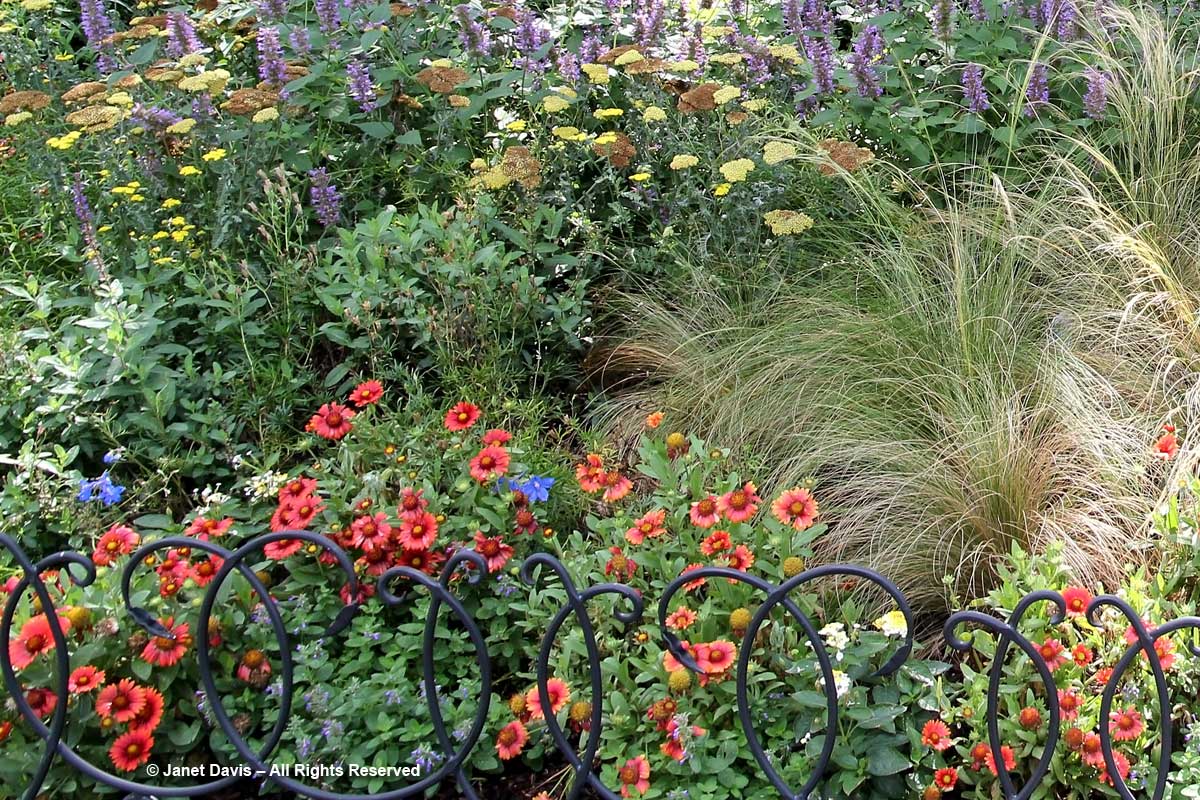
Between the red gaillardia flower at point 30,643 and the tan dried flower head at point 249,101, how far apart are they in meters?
1.73

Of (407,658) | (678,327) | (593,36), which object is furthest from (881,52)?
(407,658)

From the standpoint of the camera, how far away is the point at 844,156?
10.1ft

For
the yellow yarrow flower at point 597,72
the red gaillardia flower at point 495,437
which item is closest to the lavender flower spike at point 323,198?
the yellow yarrow flower at point 597,72

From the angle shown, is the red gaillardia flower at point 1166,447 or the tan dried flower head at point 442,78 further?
the tan dried flower head at point 442,78

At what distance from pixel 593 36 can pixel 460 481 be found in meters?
2.20

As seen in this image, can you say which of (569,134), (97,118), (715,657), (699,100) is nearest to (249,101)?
(97,118)

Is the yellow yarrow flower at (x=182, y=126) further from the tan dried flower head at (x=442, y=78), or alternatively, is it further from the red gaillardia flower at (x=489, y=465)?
the red gaillardia flower at (x=489, y=465)

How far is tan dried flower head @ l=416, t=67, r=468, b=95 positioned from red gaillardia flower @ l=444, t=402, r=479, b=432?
50.3 inches

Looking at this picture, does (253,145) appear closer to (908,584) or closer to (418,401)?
(418,401)

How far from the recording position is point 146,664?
6.10 feet

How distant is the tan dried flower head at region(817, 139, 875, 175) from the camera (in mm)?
3057

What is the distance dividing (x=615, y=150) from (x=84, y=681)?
6.60 ft

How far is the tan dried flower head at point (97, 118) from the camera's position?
10.3 feet

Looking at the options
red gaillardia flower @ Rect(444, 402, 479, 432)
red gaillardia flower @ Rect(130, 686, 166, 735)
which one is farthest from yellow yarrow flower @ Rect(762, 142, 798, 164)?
red gaillardia flower @ Rect(130, 686, 166, 735)
